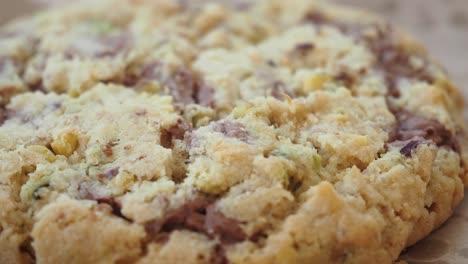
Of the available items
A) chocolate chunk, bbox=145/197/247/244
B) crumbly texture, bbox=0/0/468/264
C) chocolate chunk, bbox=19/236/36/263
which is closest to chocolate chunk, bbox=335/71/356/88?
crumbly texture, bbox=0/0/468/264

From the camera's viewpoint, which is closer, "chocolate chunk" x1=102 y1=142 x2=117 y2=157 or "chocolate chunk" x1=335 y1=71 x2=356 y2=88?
"chocolate chunk" x1=102 y1=142 x2=117 y2=157

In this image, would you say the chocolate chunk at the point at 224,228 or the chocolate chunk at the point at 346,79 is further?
the chocolate chunk at the point at 346,79

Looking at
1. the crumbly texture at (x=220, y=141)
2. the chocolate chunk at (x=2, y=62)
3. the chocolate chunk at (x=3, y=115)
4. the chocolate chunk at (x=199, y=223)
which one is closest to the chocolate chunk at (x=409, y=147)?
the crumbly texture at (x=220, y=141)

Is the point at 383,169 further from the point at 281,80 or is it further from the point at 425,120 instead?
the point at 281,80

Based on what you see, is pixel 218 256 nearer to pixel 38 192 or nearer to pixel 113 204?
pixel 113 204

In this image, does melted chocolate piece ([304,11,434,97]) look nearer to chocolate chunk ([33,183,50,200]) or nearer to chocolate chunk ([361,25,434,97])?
chocolate chunk ([361,25,434,97])

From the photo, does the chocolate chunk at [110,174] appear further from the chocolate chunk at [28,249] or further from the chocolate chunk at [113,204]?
the chocolate chunk at [28,249]

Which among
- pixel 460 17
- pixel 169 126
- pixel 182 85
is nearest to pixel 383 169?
pixel 169 126
